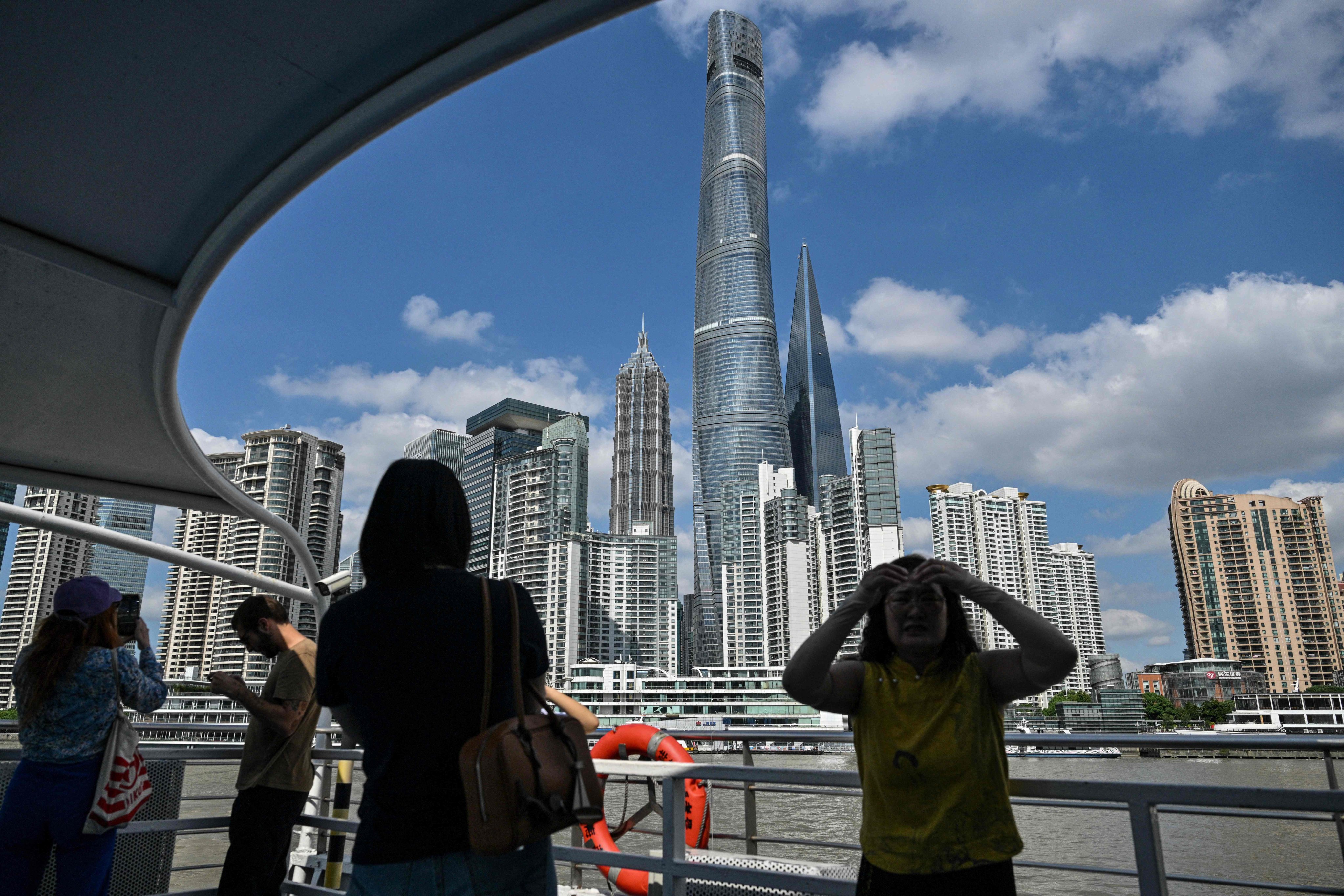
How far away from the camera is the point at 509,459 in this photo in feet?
353

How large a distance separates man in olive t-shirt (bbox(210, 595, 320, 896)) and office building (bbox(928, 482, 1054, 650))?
325 ft

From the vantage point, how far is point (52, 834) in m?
2.31

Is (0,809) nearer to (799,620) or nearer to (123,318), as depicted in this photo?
(123,318)

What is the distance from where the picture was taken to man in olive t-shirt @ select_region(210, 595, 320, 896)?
268 cm

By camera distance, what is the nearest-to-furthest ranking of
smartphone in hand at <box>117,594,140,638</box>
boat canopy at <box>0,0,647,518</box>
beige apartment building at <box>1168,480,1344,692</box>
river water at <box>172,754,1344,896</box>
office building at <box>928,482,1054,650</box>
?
boat canopy at <box>0,0,647,518</box> < smartphone in hand at <box>117,594,140,638</box> < river water at <box>172,754,1344,896</box> < beige apartment building at <box>1168,480,1344,692</box> < office building at <box>928,482,1054,650</box>

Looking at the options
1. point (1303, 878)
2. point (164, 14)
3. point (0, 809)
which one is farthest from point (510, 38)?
point (1303, 878)

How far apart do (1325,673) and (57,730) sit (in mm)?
95996

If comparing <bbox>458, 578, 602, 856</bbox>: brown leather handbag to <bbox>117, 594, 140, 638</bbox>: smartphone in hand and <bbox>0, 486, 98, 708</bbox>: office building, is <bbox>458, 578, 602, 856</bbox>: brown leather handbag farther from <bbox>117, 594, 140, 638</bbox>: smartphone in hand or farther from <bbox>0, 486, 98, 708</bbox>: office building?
<bbox>0, 486, 98, 708</bbox>: office building

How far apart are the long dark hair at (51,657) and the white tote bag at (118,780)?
104 millimetres

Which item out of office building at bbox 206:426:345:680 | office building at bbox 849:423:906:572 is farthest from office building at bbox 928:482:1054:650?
office building at bbox 206:426:345:680

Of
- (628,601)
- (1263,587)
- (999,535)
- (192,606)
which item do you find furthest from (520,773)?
(999,535)

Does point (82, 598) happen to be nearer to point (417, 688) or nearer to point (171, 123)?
point (171, 123)

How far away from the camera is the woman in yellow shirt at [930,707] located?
150cm

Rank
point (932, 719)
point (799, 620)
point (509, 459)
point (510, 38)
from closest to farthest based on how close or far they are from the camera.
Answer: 1. point (932, 719)
2. point (510, 38)
3. point (799, 620)
4. point (509, 459)
